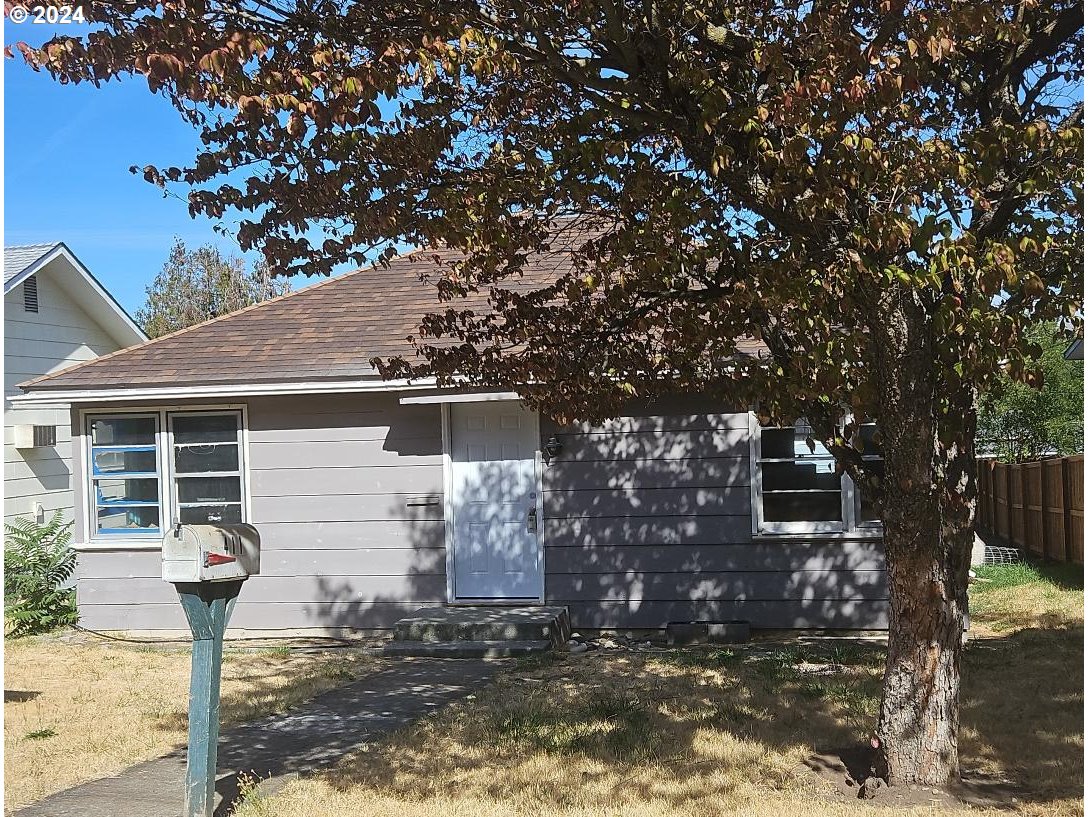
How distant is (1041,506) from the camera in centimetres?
1542

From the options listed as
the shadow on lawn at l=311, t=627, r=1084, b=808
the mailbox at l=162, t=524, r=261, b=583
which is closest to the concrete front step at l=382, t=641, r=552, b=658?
the shadow on lawn at l=311, t=627, r=1084, b=808

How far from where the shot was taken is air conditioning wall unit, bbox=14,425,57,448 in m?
14.4

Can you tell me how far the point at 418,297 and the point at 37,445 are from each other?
6213mm

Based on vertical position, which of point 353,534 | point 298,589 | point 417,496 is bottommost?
point 298,589

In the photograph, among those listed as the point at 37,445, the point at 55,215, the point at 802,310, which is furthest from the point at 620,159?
the point at 55,215

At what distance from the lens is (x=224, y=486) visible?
1173 cm

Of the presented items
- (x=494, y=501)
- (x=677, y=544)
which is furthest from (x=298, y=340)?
(x=677, y=544)

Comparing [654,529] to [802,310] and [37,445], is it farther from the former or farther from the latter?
[37,445]

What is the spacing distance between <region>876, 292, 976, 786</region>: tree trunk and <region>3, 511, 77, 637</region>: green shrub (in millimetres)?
9971

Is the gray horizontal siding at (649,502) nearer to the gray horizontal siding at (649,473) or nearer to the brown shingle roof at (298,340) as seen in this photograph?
the gray horizontal siding at (649,473)

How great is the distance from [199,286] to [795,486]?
3012cm

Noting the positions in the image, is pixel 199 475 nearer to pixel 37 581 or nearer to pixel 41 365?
pixel 37 581

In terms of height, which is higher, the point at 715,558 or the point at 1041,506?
the point at 1041,506

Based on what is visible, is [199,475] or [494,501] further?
[199,475]
